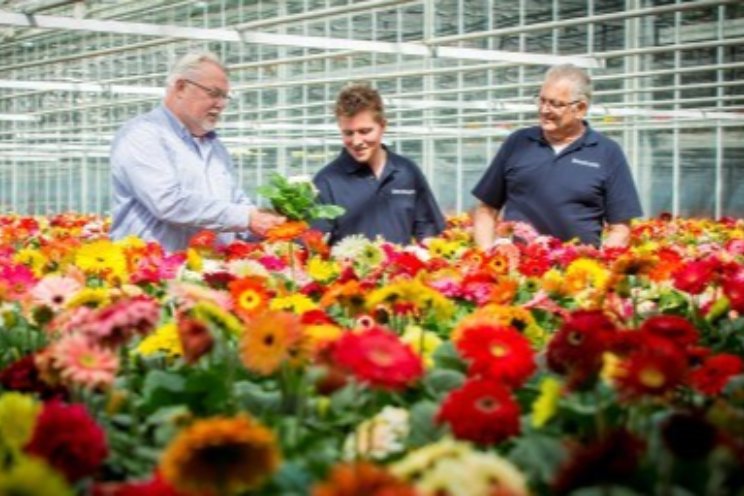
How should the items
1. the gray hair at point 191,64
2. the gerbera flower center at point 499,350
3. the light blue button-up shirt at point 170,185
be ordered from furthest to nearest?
the gray hair at point 191,64
the light blue button-up shirt at point 170,185
the gerbera flower center at point 499,350

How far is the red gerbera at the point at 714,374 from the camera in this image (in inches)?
57.5

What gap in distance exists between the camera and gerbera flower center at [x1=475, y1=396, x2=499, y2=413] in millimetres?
1251

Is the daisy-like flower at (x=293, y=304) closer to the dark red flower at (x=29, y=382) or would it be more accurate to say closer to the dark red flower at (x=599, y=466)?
the dark red flower at (x=29, y=382)

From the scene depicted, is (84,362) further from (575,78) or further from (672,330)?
(575,78)

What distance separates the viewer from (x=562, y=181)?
184 inches

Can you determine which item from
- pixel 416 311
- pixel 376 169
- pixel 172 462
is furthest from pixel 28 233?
pixel 172 462

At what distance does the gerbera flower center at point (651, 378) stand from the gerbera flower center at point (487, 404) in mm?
155

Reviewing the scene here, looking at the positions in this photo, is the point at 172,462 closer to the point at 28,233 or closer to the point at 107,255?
the point at 107,255

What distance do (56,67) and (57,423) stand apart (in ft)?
91.4

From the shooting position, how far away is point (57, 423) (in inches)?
46.4

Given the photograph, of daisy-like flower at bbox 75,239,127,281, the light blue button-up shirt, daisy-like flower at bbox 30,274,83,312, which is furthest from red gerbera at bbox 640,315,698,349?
the light blue button-up shirt

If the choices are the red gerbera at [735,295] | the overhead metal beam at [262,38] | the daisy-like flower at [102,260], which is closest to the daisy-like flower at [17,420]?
the red gerbera at [735,295]

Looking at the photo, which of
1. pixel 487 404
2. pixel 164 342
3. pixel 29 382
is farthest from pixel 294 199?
pixel 487 404

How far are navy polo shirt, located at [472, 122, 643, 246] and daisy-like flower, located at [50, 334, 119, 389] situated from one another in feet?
11.3
